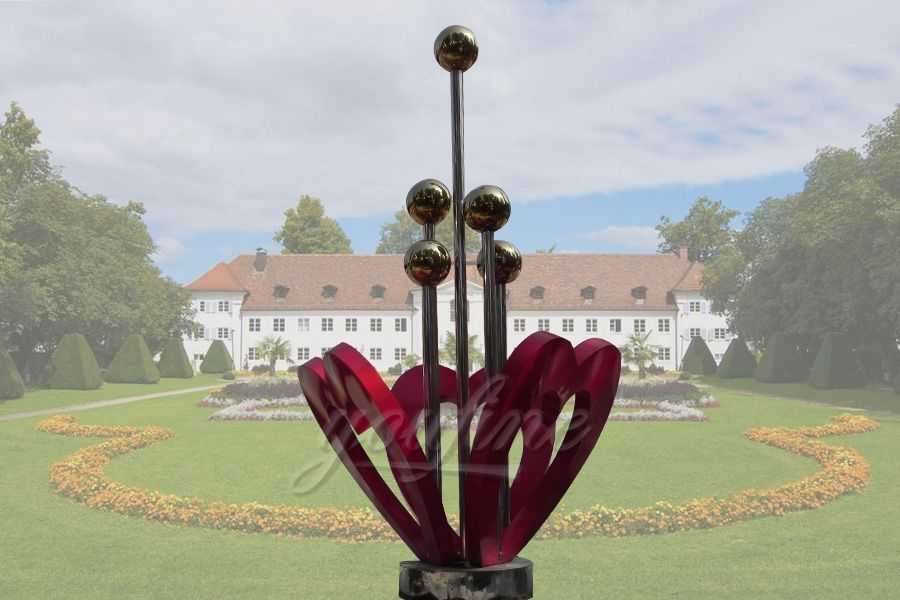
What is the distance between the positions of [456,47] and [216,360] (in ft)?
149

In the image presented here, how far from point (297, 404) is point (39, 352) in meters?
16.2

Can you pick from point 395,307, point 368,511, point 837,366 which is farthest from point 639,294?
point 368,511

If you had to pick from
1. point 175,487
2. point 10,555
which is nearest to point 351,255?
point 175,487

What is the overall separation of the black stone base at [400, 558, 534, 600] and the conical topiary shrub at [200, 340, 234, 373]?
45133 millimetres

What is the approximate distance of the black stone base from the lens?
11.5 ft

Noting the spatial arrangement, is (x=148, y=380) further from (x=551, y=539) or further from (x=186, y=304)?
(x=551, y=539)

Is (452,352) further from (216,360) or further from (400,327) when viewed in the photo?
(216,360)

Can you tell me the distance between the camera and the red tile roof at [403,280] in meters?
51.8

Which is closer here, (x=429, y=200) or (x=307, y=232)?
(x=429, y=200)

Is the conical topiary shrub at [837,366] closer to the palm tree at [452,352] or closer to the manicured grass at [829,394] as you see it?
the manicured grass at [829,394]

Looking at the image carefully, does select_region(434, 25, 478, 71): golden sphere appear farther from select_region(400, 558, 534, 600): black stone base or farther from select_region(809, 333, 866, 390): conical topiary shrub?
select_region(809, 333, 866, 390): conical topiary shrub

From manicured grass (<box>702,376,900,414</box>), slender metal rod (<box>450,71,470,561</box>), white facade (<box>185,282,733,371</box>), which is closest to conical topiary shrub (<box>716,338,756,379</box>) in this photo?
manicured grass (<box>702,376,900,414</box>)

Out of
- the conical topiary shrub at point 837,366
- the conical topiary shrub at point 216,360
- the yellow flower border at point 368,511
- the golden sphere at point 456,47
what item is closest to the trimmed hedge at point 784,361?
the conical topiary shrub at point 837,366

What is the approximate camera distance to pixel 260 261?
178 ft
